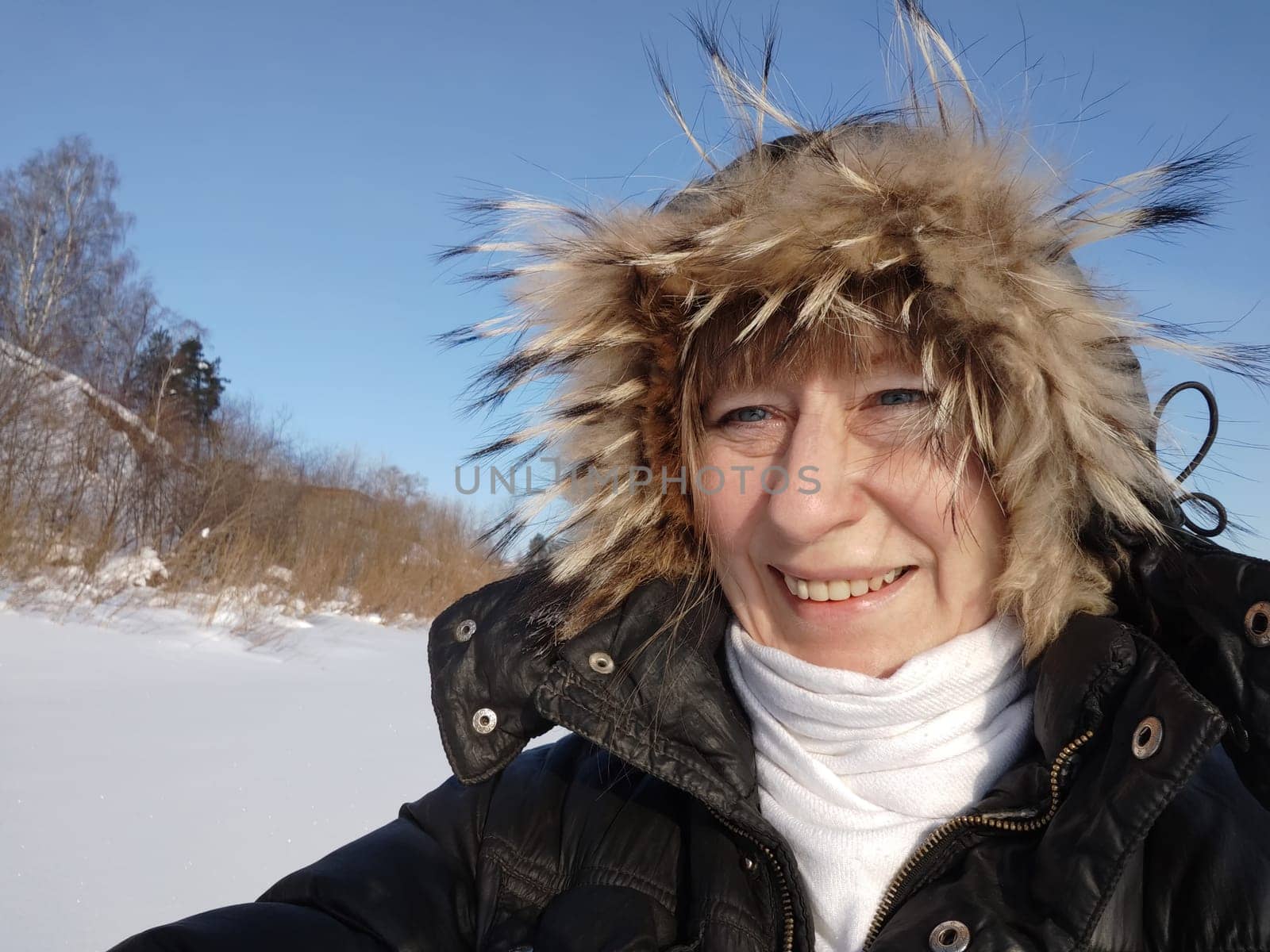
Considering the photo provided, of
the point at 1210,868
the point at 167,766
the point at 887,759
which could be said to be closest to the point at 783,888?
the point at 887,759

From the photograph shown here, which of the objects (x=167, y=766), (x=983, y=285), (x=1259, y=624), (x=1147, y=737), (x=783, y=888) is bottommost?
(x=167, y=766)

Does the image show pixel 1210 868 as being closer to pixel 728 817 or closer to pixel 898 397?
pixel 728 817

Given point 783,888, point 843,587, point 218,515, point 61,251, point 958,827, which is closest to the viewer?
point 958,827

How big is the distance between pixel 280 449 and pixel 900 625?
1219cm

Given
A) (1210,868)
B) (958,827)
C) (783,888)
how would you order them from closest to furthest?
(1210,868) < (958,827) < (783,888)

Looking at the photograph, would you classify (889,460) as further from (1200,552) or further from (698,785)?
(698,785)

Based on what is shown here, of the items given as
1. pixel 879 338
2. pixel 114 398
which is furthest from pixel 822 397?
pixel 114 398

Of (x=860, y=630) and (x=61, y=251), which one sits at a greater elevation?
(x=61, y=251)

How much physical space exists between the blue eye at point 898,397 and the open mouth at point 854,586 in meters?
0.25

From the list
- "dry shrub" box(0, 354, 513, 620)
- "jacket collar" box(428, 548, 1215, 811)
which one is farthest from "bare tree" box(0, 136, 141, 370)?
"jacket collar" box(428, 548, 1215, 811)

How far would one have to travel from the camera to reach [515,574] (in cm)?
158

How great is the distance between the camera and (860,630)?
1.29 metres

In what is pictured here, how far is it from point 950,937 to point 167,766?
3.65 metres

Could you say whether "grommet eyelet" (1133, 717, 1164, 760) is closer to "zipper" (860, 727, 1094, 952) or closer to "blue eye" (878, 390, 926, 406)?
"zipper" (860, 727, 1094, 952)
